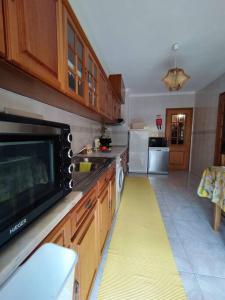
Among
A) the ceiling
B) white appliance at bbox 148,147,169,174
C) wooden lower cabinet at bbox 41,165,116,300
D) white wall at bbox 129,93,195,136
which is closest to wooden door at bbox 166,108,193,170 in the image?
white wall at bbox 129,93,195,136

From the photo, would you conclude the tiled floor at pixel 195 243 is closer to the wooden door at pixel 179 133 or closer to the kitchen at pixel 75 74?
the kitchen at pixel 75 74

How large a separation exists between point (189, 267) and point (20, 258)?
150cm

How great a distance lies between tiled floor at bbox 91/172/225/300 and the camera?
3.75 ft

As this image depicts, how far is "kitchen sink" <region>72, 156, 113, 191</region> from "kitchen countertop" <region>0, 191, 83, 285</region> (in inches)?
11.5

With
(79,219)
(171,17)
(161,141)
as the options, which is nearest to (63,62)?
(79,219)

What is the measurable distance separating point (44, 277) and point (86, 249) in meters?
0.55

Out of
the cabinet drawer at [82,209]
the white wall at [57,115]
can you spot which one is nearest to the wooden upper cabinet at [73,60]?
the white wall at [57,115]

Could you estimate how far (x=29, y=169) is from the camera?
587 mm

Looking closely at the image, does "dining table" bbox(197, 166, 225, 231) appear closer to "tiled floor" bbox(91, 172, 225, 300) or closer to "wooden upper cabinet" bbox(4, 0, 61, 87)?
"tiled floor" bbox(91, 172, 225, 300)

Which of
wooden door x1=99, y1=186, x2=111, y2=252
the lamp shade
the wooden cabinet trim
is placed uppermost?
the lamp shade

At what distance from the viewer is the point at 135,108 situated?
16.1ft

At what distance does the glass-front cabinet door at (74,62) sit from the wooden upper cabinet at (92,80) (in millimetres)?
142

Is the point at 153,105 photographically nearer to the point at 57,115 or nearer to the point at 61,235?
the point at 57,115

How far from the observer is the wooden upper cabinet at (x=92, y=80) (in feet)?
4.94
